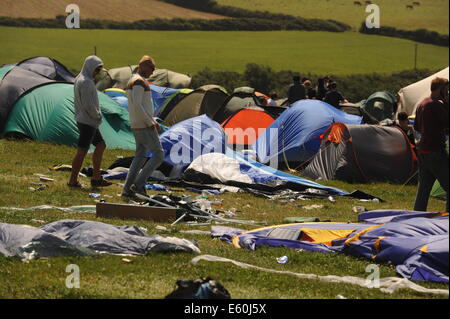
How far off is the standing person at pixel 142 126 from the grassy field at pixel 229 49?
3941cm

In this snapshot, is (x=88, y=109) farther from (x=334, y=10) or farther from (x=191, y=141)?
(x=334, y=10)

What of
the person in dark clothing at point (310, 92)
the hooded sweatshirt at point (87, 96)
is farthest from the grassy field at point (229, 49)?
the hooded sweatshirt at point (87, 96)

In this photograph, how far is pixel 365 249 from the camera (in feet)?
26.8

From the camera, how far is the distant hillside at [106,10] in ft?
166

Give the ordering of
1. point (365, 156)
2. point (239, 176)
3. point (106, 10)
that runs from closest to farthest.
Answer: point (239, 176)
point (365, 156)
point (106, 10)

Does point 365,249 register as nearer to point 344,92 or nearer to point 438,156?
point 438,156

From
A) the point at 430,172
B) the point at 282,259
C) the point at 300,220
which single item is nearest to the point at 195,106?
the point at 300,220

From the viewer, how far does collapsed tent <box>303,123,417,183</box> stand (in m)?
15.5

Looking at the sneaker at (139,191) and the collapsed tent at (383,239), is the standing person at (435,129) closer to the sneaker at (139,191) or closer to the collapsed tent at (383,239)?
the collapsed tent at (383,239)

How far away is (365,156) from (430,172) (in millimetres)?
5403

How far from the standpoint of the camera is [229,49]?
61.7 meters

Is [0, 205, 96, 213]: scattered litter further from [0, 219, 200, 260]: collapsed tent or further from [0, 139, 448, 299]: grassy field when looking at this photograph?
[0, 219, 200, 260]: collapsed tent

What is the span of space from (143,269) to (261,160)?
10125mm
